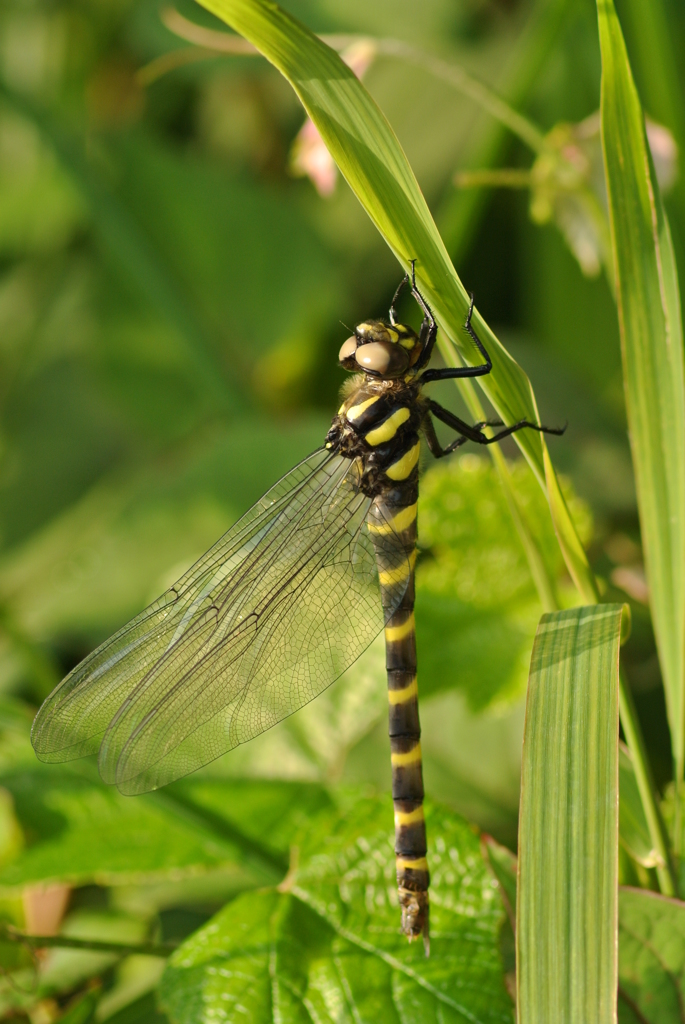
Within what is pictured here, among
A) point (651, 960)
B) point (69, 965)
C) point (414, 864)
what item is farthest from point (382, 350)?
point (69, 965)

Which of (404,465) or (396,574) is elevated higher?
(404,465)

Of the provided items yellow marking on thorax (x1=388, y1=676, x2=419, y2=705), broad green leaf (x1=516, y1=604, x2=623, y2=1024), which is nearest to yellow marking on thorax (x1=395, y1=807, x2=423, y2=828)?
yellow marking on thorax (x1=388, y1=676, x2=419, y2=705)

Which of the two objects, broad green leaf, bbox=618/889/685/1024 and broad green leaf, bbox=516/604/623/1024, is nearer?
broad green leaf, bbox=516/604/623/1024

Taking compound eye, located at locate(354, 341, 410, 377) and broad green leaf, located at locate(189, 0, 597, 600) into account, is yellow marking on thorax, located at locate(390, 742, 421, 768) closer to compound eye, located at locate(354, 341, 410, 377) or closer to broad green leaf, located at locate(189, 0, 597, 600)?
broad green leaf, located at locate(189, 0, 597, 600)

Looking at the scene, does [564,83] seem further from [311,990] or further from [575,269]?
[311,990]

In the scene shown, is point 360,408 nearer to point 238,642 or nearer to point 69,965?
point 238,642

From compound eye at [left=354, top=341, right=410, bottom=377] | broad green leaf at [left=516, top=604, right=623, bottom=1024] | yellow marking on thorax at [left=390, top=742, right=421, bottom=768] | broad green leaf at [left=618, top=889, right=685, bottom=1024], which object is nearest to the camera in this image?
broad green leaf at [left=516, top=604, right=623, bottom=1024]
